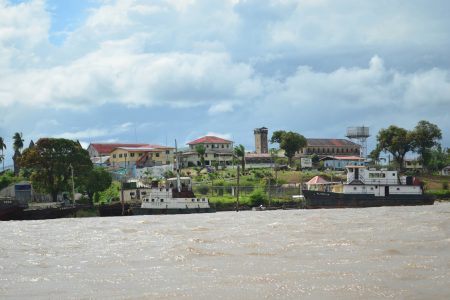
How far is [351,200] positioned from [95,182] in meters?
30.9

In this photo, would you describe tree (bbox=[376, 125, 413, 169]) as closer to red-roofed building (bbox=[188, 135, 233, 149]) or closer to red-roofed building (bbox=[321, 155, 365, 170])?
red-roofed building (bbox=[321, 155, 365, 170])

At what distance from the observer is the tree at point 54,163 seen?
2852 inches

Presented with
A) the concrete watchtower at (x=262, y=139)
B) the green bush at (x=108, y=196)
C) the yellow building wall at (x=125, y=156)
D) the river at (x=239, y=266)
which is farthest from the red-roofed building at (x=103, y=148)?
the river at (x=239, y=266)

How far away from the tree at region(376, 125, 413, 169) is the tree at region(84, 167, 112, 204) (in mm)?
53690

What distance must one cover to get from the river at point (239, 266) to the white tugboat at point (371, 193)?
36.6m

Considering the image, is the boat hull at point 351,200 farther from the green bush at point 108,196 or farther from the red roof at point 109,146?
the red roof at point 109,146

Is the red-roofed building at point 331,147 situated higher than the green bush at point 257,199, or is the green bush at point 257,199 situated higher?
the red-roofed building at point 331,147

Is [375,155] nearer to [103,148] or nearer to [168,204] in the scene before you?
[103,148]

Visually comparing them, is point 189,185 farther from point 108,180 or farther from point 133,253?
point 133,253

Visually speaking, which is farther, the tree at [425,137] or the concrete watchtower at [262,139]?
the concrete watchtower at [262,139]

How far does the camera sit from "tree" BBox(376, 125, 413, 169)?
10494 cm

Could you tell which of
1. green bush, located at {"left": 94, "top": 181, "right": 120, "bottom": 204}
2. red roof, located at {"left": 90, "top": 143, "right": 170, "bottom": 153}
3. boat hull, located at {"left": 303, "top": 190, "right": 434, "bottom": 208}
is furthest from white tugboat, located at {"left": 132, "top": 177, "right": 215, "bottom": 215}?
red roof, located at {"left": 90, "top": 143, "right": 170, "bottom": 153}

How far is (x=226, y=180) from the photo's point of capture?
90.5 m

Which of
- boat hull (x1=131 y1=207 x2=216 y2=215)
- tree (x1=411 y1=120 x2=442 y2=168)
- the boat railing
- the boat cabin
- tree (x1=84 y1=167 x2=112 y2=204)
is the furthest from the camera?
tree (x1=411 y1=120 x2=442 y2=168)
